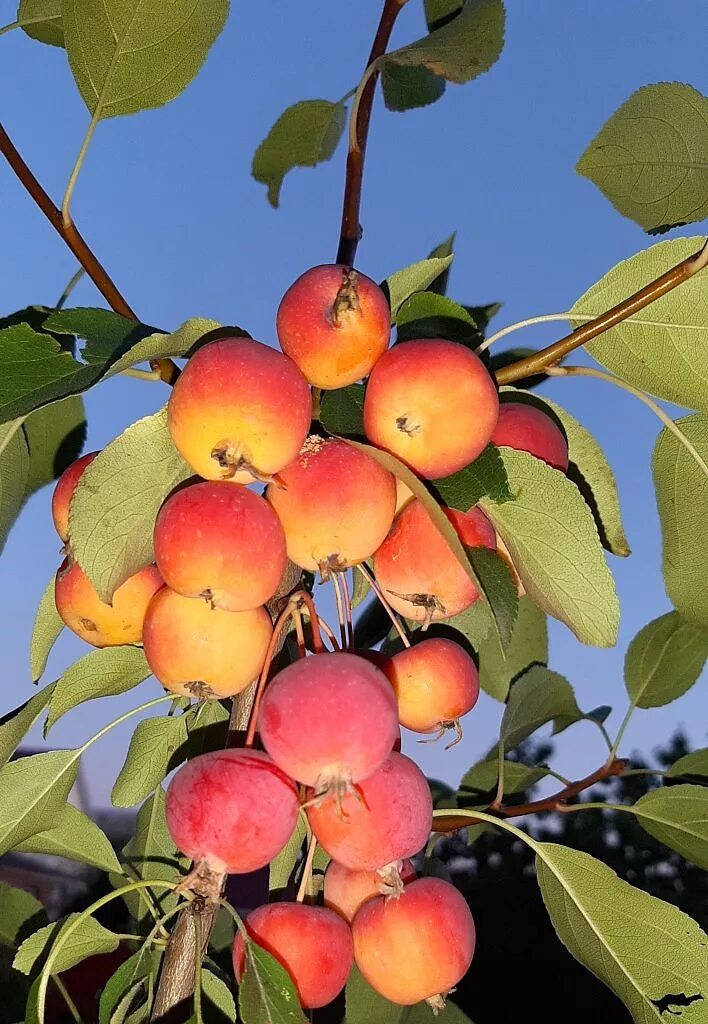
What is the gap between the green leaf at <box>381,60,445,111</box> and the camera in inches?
43.3

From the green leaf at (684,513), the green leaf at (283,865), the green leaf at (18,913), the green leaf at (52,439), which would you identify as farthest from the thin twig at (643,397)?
the green leaf at (18,913)

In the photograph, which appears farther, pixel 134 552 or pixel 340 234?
pixel 340 234

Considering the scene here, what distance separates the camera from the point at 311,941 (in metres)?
0.65

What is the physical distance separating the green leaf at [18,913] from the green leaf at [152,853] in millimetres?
302

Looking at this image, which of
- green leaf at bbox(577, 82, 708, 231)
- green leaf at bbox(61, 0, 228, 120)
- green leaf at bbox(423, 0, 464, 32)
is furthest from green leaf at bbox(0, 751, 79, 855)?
green leaf at bbox(423, 0, 464, 32)

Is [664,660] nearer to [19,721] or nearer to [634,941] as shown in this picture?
[634,941]

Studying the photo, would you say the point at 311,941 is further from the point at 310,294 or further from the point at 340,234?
the point at 340,234

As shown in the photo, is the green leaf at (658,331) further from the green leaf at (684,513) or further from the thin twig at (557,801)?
the thin twig at (557,801)

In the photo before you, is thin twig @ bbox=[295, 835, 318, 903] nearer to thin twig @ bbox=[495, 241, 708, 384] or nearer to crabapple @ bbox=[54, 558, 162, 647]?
crabapple @ bbox=[54, 558, 162, 647]

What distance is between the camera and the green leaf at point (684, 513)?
2.67 feet

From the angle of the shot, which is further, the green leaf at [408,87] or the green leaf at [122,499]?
the green leaf at [408,87]

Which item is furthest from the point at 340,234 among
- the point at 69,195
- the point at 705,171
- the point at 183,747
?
the point at 183,747

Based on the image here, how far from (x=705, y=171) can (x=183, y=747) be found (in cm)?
75

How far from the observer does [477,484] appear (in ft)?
2.07
